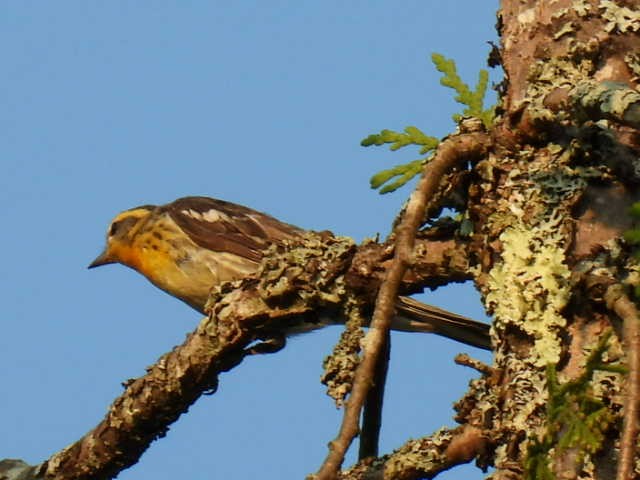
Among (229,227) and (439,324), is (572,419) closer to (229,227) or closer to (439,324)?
(439,324)

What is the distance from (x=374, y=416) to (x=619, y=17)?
1867 mm

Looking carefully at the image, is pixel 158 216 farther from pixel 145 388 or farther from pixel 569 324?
pixel 569 324

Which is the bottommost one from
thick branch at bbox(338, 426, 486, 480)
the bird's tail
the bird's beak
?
thick branch at bbox(338, 426, 486, 480)

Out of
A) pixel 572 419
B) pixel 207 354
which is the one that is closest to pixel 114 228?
pixel 207 354

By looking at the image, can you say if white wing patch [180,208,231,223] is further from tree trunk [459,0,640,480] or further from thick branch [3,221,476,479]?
tree trunk [459,0,640,480]

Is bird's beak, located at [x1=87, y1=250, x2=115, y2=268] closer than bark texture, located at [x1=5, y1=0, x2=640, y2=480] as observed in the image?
No

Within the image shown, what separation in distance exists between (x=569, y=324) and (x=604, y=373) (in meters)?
0.30

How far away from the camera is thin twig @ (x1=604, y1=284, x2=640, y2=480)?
2.90 metres

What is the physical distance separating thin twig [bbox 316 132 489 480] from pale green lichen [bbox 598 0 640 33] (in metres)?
0.61

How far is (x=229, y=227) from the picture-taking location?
934 cm

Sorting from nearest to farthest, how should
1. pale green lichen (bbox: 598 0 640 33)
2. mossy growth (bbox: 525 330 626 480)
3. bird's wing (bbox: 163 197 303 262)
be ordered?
1. mossy growth (bbox: 525 330 626 480)
2. pale green lichen (bbox: 598 0 640 33)
3. bird's wing (bbox: 163 197 303 262)

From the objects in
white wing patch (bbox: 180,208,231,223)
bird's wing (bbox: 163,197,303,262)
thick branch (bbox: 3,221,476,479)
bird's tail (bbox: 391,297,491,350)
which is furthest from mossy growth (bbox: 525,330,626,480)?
white wing patch (bbox: 180,208,231,223)

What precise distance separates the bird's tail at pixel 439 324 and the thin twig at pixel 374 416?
139 centimetres

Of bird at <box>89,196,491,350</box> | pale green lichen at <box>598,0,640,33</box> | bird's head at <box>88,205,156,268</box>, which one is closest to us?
pale green lichen at <box>598,0,640,33</box>
